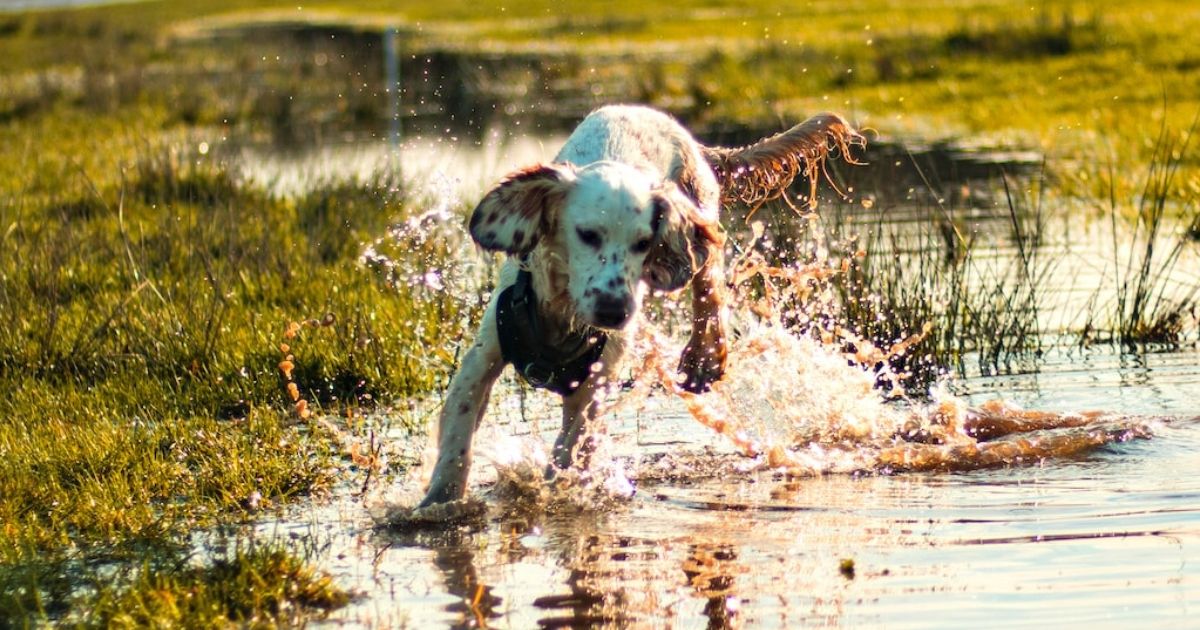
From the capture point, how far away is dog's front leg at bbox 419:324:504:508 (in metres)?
5.88

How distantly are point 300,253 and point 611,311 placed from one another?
499cm

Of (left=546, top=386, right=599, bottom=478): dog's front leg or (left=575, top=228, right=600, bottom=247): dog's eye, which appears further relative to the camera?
(left=546, top=386, right=599, bottom=478): dog's front leg

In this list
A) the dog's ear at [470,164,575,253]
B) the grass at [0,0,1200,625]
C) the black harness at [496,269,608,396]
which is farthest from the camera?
the black harness at [496,269,608,396]

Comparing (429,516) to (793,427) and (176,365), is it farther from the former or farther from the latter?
(176,365)

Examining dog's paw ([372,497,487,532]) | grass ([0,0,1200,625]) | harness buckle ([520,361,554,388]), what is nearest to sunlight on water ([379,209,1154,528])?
dog's paw ([372,497,487,532])

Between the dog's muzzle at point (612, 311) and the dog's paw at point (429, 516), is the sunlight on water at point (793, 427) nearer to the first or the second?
the dog's paw at point (429, 516)

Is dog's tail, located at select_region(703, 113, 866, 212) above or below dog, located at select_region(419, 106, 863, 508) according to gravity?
above

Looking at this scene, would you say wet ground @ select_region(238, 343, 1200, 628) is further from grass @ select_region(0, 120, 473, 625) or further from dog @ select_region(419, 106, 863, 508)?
grass @ select_region(0, 120, 473, 625)

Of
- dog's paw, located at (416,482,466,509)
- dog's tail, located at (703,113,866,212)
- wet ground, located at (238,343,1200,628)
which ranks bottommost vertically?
wet ground, located at (238,343,1200,628)

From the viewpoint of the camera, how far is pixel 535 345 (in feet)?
19.6

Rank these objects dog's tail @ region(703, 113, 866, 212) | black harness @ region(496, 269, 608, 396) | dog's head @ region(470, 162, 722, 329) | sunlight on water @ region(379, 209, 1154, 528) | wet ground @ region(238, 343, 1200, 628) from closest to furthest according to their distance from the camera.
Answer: wet ground @ region(238, 343, 1200, 628) < dog's head @ region(470, 162, 722, 329) < black harness @ region(496, 269, 608, 396) < sunlight on water @ region(379, 209, 1154, 528) < dog's tail @ region(703, 113, 866, 212)

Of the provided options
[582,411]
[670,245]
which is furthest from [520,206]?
[582,411]

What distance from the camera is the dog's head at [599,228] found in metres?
5.48

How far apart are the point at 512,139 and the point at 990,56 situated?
6536mm
